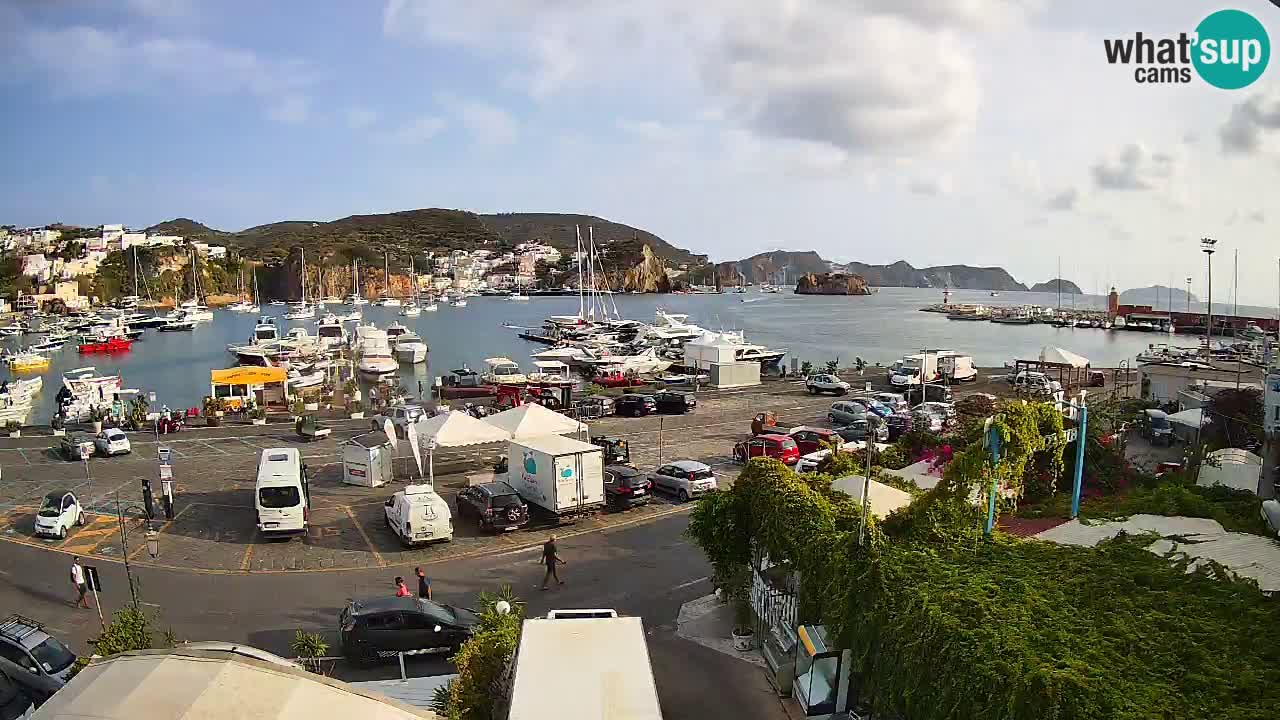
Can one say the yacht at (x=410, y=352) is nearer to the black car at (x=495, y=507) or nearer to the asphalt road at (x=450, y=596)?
the asphalt road at (x=450, y=596)

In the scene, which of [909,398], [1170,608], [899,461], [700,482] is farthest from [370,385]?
[1170,608]

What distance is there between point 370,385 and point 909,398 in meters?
35.5

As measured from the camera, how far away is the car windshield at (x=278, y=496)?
17750 mm

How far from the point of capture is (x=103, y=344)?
281ft

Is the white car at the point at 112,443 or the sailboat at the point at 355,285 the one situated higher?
the sailboat at the point at 355,285

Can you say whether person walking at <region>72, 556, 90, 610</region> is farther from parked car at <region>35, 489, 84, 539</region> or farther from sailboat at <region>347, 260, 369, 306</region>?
sailboat at <region>347, 260, 369, 306</region>

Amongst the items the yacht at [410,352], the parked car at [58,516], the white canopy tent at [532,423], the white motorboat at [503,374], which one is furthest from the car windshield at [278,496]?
the yacht at [410,352]

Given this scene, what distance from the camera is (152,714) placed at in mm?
6570

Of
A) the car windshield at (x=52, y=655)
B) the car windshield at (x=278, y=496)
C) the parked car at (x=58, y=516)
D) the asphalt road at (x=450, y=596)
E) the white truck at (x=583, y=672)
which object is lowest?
the asphalt road at (x=450, y=596)

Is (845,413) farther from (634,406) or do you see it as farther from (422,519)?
(422,519)

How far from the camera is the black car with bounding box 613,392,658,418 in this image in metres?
34.9

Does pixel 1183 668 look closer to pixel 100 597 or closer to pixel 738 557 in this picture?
pixel 738 557

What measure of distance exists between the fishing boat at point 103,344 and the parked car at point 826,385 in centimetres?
7765

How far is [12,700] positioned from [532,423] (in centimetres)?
1338
